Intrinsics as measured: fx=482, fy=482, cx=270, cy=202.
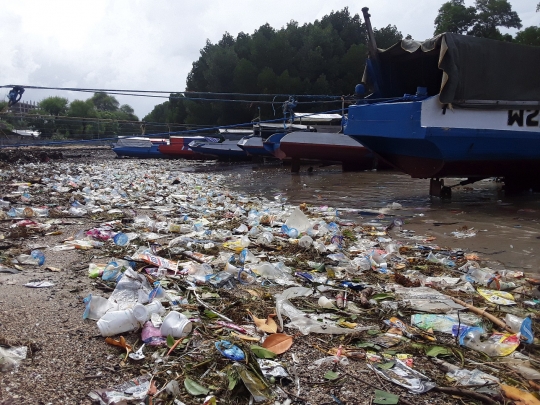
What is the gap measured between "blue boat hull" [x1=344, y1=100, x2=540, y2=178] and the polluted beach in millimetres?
27

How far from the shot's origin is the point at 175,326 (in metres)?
1.99

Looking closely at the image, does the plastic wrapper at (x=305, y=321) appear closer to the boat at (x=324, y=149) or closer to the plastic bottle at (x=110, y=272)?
the plastic bottle at (x=110, y=272)

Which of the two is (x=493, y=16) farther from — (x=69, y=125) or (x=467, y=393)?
(x=467, y=393)

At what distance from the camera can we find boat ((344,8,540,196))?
20.7 feet

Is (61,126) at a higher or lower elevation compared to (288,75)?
lower

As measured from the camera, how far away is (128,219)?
481 cm

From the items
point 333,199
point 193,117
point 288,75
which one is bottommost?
point 333,199

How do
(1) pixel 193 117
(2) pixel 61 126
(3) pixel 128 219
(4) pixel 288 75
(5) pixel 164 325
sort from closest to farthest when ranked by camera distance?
(5) pixel 164 325
(3) pixel 128 219
(2) pixel 61 126
(4) pixel 288 75
(1) pixel 193 117

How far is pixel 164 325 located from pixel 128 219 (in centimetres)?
300

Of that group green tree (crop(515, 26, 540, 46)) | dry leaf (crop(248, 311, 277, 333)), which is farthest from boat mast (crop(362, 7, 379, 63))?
green tree (crop(515, 26, 540, 46))

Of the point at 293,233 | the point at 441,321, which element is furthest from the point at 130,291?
the point at 293,233

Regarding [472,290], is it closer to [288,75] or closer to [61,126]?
[61,126]

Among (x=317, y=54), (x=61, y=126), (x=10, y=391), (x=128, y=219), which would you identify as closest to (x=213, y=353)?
(x=10, y=391)

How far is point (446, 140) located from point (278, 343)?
5.32m
